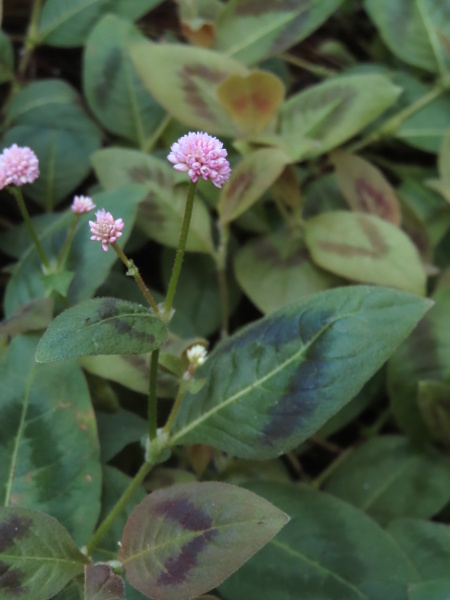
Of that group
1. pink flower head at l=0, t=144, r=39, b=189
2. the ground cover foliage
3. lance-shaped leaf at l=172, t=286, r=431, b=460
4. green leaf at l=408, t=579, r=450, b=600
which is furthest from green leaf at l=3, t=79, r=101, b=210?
green leaf at l=408, t=579, r=450, b=600

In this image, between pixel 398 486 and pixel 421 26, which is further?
pixel 421 26

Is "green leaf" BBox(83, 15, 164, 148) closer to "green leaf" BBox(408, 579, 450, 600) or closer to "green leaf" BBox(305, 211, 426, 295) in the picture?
"green leaf" BBox(305, 211, 426, 295)

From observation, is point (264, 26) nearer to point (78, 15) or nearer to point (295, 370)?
point (78, 15)

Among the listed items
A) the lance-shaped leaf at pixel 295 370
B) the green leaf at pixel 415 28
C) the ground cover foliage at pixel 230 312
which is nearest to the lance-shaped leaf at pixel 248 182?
the ground cover foliage at pixel 230 312

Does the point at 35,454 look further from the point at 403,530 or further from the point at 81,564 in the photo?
the point at 403,530

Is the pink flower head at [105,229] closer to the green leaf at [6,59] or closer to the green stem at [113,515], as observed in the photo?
the green stem at [113,515]

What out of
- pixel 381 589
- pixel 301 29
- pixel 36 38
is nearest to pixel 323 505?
pixel 381 589

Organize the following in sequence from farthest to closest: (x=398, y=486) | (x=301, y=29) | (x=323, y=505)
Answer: (x=301, y=29) < (x=398, y=486) < (x=323, y=505)
